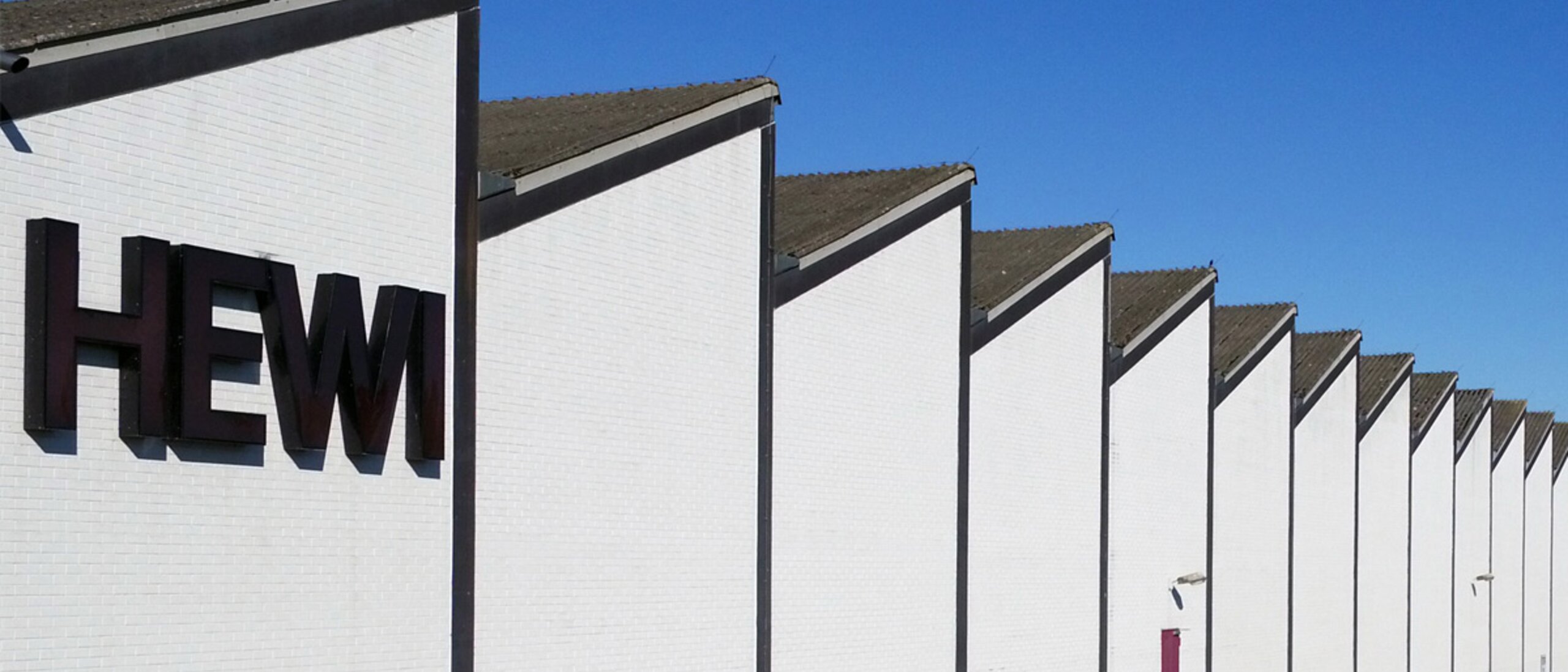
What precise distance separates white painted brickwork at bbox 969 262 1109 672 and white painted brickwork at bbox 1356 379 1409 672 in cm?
1415

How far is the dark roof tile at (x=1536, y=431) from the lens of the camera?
58.0 meters

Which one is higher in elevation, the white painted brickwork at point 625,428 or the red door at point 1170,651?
the white painted brickwork at point 625,428

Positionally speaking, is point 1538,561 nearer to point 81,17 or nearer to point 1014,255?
point 1014,255

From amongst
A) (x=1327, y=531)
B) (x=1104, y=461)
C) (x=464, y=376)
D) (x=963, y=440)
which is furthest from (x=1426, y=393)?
(x=464, y=376)

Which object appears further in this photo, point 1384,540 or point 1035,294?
point 1384,540

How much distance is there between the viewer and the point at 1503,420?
5450cm

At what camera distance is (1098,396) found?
2884 cm

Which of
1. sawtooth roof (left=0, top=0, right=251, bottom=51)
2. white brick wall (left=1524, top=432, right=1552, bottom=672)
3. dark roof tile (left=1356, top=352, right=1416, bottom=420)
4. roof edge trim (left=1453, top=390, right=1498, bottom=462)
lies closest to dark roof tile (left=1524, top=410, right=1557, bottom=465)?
white brick wall (left=1524, top=432, right=1552, bottom=672)

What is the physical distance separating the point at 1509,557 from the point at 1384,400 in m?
15.2

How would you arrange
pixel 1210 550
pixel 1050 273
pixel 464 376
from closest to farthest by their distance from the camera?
pixel 464 376
pixel 1050 273
pixel 1210 550

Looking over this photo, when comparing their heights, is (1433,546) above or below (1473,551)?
above

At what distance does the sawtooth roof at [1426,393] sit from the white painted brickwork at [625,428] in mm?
27995

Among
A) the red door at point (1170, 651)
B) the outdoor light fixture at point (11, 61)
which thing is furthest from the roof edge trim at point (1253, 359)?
the outdoor light fixture at point (11, 61)

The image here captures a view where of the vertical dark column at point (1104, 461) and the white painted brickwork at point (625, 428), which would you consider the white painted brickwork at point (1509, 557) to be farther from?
the white painted brickwork at point (625, 428)
